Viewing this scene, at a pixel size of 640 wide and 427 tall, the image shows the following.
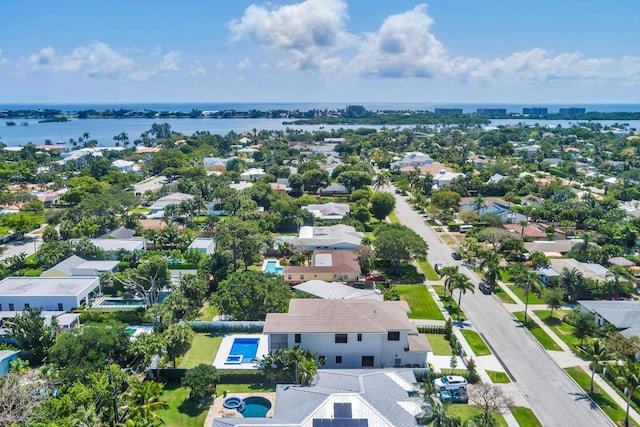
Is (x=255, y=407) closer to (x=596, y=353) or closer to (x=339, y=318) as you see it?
(x=339, y=318)

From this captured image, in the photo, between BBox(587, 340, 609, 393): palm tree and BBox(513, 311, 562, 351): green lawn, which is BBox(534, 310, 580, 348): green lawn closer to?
BBox(513, 311, 562, 351): green lawn

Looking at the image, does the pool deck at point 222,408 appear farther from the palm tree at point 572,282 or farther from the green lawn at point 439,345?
the palm tree at point 572,282

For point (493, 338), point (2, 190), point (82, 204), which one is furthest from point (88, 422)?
point (2, 190)

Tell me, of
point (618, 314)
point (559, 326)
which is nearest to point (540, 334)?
point (559, 326)

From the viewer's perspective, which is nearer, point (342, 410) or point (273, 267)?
point (342, 410)

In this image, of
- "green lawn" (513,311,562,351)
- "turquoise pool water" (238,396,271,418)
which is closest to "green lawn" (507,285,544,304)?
"green lawn" (513,311,562,351)

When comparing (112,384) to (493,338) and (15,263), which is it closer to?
(493,338)

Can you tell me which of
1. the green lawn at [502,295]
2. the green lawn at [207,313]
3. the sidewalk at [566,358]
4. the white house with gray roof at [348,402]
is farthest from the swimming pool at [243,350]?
the green lawn at [502,295]
